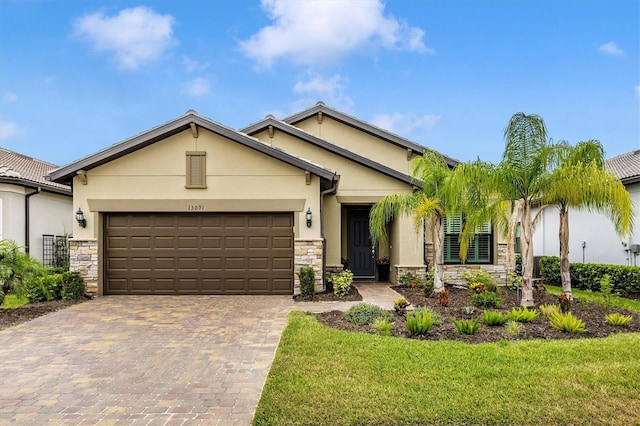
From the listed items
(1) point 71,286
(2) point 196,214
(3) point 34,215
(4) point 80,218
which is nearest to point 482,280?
(2) point 196,214

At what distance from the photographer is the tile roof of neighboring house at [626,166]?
1301 cm

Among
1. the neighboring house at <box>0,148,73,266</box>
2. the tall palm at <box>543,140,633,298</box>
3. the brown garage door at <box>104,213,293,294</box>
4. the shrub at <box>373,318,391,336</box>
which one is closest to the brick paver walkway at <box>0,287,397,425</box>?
the shrub at <box>373,318,391,336</box>

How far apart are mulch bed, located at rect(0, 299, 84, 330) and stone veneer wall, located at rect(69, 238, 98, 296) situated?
75cm

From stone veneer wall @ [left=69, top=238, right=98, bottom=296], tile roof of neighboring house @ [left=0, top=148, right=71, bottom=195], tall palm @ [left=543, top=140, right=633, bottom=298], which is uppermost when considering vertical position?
tile roof of neighboring house @ [left=0, top=148, right=71, bottom=195]

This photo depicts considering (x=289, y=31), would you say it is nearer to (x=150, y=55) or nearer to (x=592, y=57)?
(x=150, y=55)

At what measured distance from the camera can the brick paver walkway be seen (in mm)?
4184

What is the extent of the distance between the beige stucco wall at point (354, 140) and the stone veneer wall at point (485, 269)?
13.6ft

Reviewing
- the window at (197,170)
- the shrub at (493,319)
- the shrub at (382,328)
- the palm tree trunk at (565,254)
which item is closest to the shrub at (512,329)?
the shrub at (493,319)

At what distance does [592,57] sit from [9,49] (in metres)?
21.6

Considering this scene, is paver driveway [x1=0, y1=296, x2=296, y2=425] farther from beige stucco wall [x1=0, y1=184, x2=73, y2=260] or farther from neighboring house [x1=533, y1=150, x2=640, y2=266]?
neighboring house [x1=533, y1=150, x2=640, y2=266]

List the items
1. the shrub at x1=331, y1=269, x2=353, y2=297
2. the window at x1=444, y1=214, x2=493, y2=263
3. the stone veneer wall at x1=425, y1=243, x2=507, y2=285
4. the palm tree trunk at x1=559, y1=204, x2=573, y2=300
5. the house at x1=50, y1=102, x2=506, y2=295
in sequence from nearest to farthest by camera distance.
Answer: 1. the palm tree trunk at x1=559, y1=204, x2=573, y2=300
2. the shrub at x1=331, y1=269, x2=353, y2=297
3. the house at x1=50, y1=102, x2=506, y2=295
4. the stone veneer wall at x1=425, y1=243, x2=507, y2=285
5. the window at x1=444, y1=214, x2=493, y2=263

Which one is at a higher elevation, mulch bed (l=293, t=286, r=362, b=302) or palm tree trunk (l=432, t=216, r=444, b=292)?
palm tree trunk (l=432, t=216, r=444, b=292)

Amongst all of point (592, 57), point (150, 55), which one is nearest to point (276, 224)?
point (150, 55)

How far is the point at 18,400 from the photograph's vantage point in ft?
14.8
